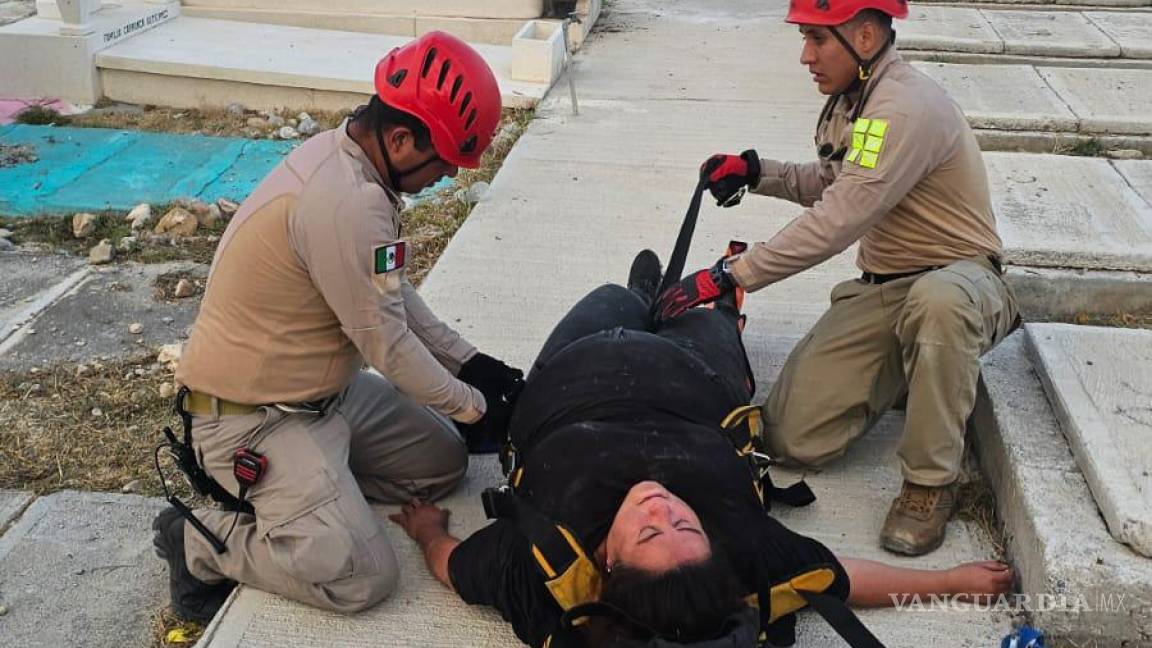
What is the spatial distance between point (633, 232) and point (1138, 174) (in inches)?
93.8

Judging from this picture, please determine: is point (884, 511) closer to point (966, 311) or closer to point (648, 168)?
point (966, 311)

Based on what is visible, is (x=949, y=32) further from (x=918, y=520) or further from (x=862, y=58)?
(x=918, y=520)

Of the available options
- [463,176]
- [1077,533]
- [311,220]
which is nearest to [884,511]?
[1077,533]

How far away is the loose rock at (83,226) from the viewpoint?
590 centimetres

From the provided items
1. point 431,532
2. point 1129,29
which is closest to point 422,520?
point 431,532

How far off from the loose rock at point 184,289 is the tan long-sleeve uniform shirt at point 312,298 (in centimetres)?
230

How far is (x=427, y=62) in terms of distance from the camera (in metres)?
2.82

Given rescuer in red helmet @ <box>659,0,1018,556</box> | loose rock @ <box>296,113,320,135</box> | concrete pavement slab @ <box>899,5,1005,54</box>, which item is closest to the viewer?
rescuer in red helmet @ <box>659,0,1018,556</box>

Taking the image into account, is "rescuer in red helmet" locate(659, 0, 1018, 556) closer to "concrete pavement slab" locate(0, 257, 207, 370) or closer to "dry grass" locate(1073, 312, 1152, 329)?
"dry grass" locate(1073, 312, 1152, 329)

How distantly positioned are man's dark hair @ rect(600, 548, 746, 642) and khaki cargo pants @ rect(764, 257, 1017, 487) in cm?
94

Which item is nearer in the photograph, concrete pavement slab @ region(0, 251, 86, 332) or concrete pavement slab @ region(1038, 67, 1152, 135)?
concrete pavement slab @ region(0, 251, 86, 332)

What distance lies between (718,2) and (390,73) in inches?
329

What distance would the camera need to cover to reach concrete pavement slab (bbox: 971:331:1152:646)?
2793 mm

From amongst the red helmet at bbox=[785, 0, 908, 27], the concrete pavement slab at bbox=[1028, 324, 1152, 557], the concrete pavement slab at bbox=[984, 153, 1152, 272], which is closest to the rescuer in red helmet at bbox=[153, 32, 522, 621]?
the red helmet at bbox=[785, 0, 908, 27]
